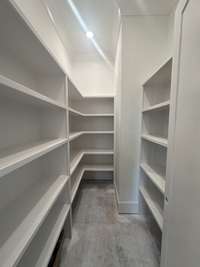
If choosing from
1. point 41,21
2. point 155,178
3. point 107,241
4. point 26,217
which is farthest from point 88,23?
point 107,241

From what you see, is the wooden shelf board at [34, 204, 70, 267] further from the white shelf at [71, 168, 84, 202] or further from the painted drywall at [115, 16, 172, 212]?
the painted drywall at [115, 16, 172, 212]

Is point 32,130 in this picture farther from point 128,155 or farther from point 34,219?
point 128,155

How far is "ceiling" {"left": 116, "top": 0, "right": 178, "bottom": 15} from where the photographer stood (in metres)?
1.72

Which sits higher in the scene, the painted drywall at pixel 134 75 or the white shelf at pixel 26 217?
the painted drywall at pixel 134 75

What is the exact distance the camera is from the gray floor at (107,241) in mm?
1409

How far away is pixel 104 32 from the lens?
2.43 metres

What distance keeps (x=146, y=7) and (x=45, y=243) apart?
2.81m

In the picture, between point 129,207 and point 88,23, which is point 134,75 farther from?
point 129,207

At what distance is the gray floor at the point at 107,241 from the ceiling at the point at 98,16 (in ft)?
9.34

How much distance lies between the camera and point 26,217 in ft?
3.08

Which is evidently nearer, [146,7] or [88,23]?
[146,7]

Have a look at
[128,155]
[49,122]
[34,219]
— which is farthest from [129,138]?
[34,219]

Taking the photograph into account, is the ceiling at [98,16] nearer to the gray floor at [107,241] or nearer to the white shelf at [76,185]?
the white shelf at [76,185]

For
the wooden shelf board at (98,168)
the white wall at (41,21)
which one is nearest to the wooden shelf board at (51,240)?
the wooden shelf board at (98,168)
